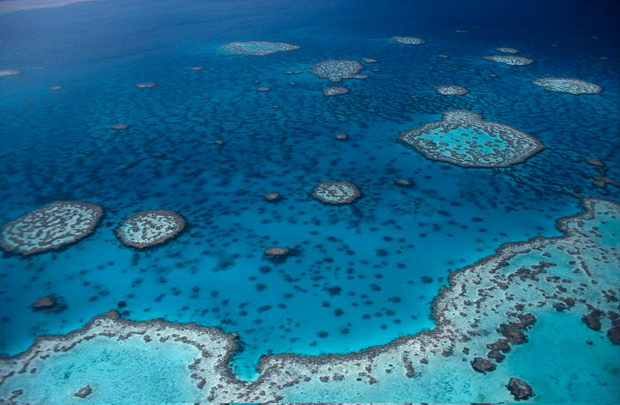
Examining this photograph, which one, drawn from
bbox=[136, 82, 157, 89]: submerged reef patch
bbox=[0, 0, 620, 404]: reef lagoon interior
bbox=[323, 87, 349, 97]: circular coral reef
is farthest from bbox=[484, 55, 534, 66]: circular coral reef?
bbox=[136, 82, 157, 89]: submerged reef patch

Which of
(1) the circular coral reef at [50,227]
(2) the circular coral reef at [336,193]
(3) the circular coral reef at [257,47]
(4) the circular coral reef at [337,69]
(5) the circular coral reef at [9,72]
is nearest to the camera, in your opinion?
(1) the circular coral reef at [50,227]

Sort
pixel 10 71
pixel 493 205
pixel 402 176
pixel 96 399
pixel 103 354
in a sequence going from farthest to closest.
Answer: pixel 10 71, pixel 402 176, pixel 493 205, pixel 103 354, pixel 96 399

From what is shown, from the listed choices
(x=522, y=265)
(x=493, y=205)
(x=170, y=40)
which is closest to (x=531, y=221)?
(x=493, y=205)

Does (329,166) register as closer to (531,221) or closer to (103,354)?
(531,221)

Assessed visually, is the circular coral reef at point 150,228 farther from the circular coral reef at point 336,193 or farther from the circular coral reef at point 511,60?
the circular coral reef at point 511,60

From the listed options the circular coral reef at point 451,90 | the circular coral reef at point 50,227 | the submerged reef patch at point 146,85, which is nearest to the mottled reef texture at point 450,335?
the circular coral reef at point 50,227

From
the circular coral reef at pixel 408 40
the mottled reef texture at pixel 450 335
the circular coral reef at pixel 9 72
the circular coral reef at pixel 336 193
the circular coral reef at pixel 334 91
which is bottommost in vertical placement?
the mottled reef texture at pixel 450 335

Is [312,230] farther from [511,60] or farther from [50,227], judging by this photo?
[511,60]
